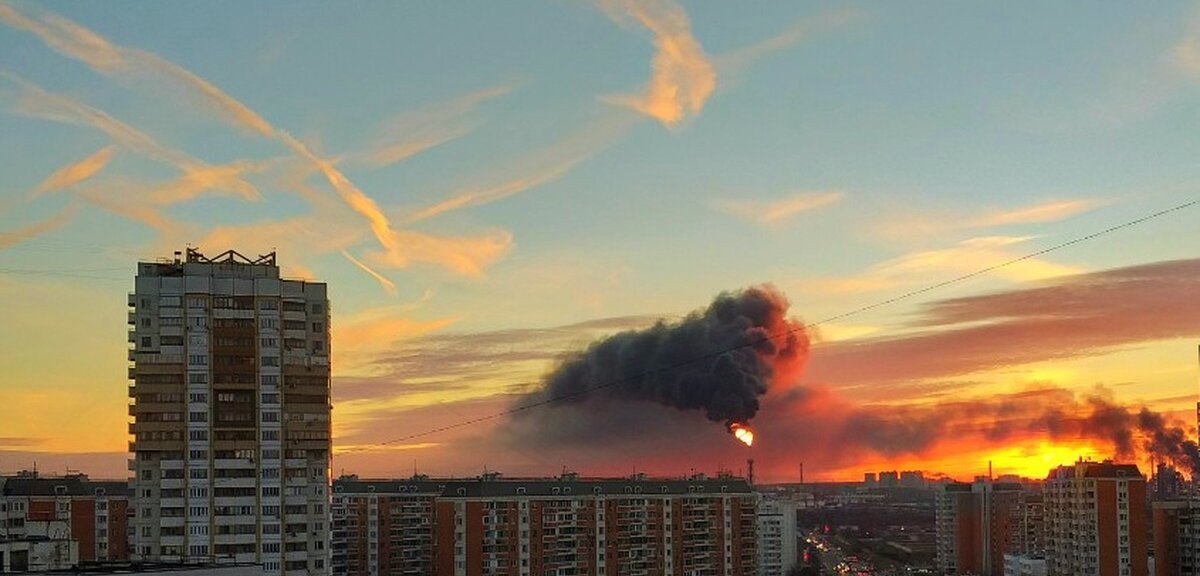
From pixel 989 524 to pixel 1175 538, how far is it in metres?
35.1

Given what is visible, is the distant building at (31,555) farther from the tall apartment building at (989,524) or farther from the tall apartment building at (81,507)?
the tall apartment building at (989,524)

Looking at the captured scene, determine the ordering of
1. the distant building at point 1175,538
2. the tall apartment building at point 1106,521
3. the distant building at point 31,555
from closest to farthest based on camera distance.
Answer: the distant building at point 31,555 → the tall apartment building at point 1106,521 → the distant building at point 1175,538

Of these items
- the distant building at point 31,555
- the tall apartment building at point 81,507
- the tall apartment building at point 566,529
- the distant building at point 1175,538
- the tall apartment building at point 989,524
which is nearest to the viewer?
the distant building at point 31,555

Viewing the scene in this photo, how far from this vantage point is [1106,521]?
81875 millimetres

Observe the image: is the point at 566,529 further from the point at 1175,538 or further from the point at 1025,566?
the point at 1175,538

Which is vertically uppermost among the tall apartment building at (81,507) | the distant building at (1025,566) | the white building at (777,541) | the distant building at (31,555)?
the distant building at (31,555)

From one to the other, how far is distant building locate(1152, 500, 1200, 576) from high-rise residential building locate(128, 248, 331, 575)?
209 feet

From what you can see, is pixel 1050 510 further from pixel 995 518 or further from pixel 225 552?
pixel 225 552

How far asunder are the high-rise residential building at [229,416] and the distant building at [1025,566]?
63.5 m

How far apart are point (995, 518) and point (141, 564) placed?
4069 inches

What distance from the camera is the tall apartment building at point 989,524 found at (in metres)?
118

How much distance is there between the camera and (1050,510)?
297ft

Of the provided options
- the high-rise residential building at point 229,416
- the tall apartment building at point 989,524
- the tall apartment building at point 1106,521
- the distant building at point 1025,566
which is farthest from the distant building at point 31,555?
the tall apartment building at point 989,524

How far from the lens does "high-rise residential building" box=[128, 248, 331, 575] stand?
4088cm
